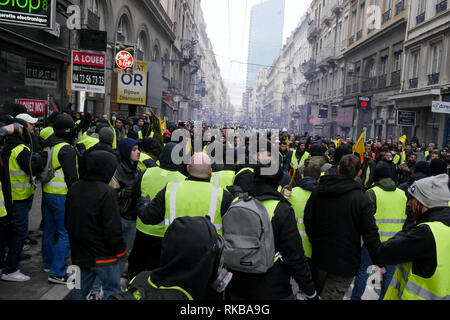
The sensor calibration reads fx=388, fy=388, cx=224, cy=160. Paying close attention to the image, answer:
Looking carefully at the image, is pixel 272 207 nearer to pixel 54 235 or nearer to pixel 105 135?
→ pixel 54 235

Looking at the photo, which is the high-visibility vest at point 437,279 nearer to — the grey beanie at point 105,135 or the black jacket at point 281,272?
the black jacket at point 281,272

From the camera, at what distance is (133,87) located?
60.3ft

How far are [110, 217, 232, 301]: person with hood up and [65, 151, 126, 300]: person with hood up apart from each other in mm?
1255

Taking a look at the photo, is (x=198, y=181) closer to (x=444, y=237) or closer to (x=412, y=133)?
(x=444, y=237)

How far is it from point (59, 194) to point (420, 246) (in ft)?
13.4

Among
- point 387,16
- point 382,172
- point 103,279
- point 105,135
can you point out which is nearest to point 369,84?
point 387,16

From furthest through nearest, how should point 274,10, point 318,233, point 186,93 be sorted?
point 274,10, point 186,93, point 318,233

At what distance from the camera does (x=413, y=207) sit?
113 inches
